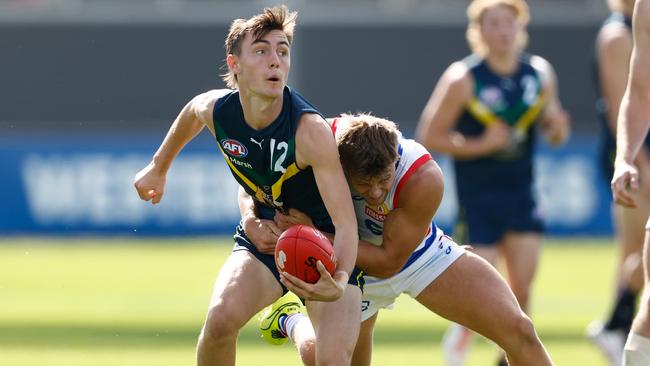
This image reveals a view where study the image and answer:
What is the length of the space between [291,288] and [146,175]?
127 centimetres

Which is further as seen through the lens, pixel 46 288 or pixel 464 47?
pixel 464 47

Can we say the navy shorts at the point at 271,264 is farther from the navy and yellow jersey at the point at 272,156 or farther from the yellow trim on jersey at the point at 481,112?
the yellow trim on jersey at the point at 481,112

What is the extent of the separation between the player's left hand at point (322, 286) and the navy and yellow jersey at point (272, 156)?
0.54 meters

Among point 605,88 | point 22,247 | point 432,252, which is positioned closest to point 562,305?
point 605,88

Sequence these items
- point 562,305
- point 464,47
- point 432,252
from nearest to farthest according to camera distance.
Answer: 1. point 432,252
2. point 562,305
3. point 464,47

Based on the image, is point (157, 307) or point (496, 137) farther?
point (157, 307)

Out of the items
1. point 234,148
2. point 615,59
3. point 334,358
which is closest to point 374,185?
point 234,148

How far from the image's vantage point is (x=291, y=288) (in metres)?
6.65

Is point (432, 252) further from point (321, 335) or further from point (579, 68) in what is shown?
point (579, 68)

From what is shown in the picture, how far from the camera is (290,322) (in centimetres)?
765

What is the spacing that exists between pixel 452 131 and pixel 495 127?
0.31 meters

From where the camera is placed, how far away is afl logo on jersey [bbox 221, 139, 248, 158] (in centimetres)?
698

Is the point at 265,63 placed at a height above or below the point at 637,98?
above

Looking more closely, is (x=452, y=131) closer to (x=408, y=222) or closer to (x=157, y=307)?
(x=408, y=222)
